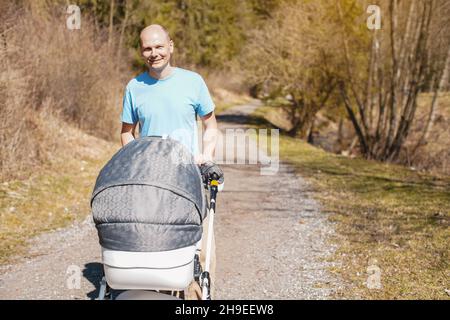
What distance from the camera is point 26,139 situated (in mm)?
9195

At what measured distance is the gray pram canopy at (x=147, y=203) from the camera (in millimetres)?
2561

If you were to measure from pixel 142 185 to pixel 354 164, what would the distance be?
11.7m

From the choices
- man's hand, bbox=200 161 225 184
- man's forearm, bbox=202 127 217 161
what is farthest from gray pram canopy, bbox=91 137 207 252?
man's forearm, bbox=202 127 217 161

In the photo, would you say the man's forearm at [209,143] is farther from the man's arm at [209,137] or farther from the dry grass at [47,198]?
the dry grass at [47,198]

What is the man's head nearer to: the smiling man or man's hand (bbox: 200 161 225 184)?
the smiling man

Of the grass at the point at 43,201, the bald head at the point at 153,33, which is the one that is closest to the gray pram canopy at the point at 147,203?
the bald head at the point at 153,33

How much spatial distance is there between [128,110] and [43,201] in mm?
4906

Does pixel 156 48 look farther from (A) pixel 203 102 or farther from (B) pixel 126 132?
(B) pixel 126 132

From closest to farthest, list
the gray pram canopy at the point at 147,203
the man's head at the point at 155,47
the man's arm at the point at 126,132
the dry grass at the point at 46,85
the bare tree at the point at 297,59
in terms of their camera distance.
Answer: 1. the gray pram canopy at the point at 147,203
2. the man's head at the point at 155,47
3. the man's arm at the point at 126,132
4. the dry grass at the point at 46,85
5. the bare tree at the point at 297,59

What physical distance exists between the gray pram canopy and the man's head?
0.81 metres

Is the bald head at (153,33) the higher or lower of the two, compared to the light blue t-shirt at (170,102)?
higher
